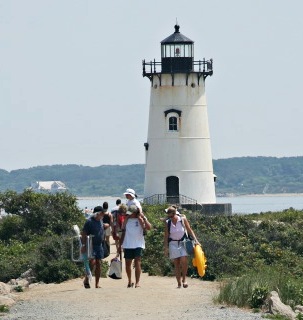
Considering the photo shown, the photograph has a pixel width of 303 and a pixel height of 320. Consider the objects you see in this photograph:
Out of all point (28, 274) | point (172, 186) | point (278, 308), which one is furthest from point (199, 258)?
point (172, 186)

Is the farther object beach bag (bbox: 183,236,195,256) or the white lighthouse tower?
the white lighthouse tower

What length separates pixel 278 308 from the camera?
21094mm

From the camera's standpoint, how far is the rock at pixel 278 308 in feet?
68.6

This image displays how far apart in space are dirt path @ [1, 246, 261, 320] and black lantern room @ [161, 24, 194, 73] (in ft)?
97.6

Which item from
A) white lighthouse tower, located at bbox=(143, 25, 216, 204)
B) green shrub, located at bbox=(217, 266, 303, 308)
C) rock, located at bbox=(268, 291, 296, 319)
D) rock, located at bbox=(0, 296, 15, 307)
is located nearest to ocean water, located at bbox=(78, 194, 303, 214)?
white lighthouse tower, located at bbox=(143, 25, 216, 204)

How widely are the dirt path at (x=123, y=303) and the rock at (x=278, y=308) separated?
40cm

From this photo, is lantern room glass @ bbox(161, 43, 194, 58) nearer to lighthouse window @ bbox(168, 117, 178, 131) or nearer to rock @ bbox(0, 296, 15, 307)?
lighthouse window @ bbox(168, 117, 178, 131)

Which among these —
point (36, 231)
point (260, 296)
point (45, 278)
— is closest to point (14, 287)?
point (45, 278)

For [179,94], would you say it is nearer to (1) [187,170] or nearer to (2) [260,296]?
(1) [187,170]

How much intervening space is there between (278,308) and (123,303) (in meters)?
2.64

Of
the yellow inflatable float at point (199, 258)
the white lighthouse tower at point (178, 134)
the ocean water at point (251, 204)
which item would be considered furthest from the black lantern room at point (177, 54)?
the yellow inflatable float at point (199, 258)

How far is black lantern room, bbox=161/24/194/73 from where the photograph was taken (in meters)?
54.6

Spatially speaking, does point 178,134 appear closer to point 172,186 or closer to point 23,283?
point 172,186

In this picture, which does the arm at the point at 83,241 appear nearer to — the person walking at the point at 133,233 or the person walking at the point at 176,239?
the person walking at the point at 133,233
